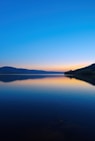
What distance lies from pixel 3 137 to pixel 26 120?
3.46 m

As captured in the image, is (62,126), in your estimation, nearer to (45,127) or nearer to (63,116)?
(45,127)

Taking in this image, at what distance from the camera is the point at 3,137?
9219mm

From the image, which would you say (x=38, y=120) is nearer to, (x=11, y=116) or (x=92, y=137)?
(x=11, y=116)

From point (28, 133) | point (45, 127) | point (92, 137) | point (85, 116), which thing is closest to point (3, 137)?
point (28, 133)

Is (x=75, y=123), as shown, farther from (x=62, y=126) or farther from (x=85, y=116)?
(x=85, y=116)

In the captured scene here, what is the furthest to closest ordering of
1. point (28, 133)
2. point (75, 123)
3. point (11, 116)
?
point (11, 116) < point (75, 123) < point (28, 133)

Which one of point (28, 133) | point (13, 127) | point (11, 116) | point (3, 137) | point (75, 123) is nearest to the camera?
point (3, 137)

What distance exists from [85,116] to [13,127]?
6664mm

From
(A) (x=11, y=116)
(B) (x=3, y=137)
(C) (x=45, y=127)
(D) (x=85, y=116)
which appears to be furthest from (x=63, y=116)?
(B) (x=3, y=137)

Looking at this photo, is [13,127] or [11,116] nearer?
[13,127]

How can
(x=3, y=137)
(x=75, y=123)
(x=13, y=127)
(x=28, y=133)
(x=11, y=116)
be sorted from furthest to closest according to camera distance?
(x=11, y=116) < (x=75, y=123) < (x=13, y=127) < (x=28, y=133) < (x=3, y=137)

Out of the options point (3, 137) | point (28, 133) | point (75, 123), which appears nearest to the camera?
point (3, 137)

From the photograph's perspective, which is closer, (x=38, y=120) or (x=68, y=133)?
(x=68, y=133)

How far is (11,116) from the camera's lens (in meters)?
13.7
